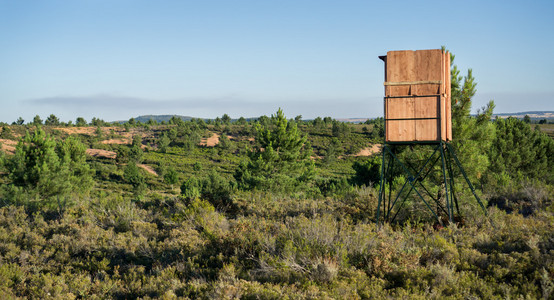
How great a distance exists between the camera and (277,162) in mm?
26531

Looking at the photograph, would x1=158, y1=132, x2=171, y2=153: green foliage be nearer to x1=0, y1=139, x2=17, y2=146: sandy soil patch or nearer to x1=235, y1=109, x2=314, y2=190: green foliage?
x1=0, y1=139, x2=17, y2=146: sandy soil patch

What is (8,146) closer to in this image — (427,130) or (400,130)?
(400,130)

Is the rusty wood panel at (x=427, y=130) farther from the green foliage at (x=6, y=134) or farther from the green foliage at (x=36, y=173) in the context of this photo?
the green foliage at (x=6, y=134)

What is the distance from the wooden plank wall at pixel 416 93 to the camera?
7.87 meters

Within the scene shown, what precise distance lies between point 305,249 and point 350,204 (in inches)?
183

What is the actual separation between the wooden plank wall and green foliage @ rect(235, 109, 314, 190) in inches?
688

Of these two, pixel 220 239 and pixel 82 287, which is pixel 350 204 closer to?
pixel 220 239

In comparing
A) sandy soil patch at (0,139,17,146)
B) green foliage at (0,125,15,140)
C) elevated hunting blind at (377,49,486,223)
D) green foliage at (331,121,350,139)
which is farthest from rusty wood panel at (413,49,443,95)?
green foliage at (0,125,15,140)

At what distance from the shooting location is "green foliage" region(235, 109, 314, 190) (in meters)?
25.5

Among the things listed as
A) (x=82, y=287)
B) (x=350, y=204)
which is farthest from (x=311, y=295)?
(x=350, y=204)

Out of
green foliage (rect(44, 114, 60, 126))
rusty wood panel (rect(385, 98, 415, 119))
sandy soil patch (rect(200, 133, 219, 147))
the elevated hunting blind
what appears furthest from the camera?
green foliage (rect(44, 114, 60, 126))

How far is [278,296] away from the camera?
16.4 ft

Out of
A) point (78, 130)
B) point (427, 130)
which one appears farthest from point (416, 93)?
point (78, 130)

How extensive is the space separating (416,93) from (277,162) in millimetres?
18947
